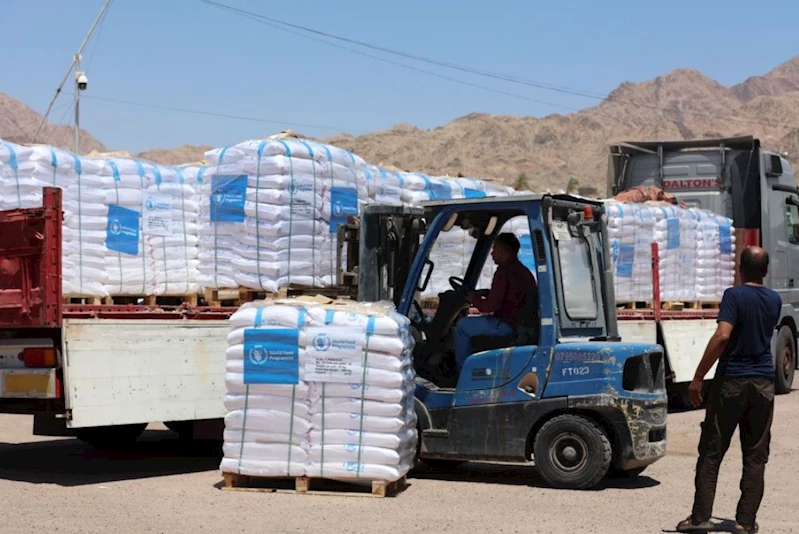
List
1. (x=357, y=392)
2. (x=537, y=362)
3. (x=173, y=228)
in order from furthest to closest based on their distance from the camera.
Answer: (x=173, y=228) → (x=537, y=362) → (x=357, y=392)

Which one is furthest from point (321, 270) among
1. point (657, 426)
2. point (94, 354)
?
point (657, 426)

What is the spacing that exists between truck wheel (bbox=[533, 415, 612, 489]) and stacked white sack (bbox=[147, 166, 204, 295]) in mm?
3057

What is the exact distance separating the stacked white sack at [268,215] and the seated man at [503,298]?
136cm

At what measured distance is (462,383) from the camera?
8406 mm

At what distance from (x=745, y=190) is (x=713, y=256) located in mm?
1314

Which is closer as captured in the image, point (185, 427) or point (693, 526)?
point (693, 526)

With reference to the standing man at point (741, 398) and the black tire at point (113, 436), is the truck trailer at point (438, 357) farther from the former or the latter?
the black tire at point (113, 436)

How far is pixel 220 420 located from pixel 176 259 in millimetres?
1351

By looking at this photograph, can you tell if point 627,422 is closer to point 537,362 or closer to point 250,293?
point 537,362

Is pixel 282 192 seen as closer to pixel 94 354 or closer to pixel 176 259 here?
pixel 176 259

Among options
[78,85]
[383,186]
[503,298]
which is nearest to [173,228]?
[383,186]

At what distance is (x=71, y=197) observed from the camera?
8695 mm

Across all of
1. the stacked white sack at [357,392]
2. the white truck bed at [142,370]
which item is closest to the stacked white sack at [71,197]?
the white truck bed at [142,370]

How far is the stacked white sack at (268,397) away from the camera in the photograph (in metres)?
7.80
